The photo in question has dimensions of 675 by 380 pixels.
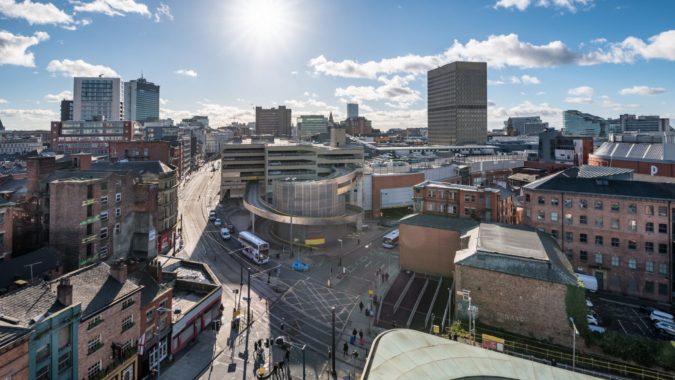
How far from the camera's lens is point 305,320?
4572 cm

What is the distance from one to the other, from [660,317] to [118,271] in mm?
61864

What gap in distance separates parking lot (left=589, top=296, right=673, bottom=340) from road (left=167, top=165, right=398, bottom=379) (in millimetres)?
30509

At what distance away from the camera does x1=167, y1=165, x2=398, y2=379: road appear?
138 ft

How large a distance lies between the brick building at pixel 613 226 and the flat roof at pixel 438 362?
37.1 m

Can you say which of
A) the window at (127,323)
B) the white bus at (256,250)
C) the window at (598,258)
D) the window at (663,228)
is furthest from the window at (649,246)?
the window at (127,323)

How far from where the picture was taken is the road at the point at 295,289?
42125 mm

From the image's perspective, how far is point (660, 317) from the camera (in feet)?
151

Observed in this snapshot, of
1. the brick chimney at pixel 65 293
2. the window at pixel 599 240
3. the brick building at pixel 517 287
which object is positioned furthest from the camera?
the window at pixel 599 240

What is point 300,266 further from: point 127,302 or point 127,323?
point 127,302

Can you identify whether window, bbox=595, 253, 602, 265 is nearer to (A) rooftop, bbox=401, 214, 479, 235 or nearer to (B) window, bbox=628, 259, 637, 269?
(B) window, bbox=628, 259, 637, 269

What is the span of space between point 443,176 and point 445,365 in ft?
314

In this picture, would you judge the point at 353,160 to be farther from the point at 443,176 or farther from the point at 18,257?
the point at 18,257

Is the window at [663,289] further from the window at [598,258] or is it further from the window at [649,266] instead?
the window at [598,258]

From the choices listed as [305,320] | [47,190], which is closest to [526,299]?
[305,320]
